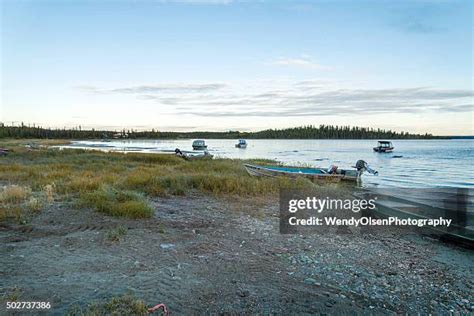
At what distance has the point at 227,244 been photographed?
7.36 meters

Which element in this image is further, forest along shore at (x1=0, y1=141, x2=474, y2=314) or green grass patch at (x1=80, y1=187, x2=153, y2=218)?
green grass patch at (x1=80, y1=187, x2=153, y2=218)

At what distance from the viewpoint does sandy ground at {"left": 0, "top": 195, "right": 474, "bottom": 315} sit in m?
4.81

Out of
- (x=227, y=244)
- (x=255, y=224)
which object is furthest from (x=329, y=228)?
(x=227, y=244)

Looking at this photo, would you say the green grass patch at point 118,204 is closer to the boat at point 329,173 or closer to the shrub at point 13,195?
the shrub at point 13,195

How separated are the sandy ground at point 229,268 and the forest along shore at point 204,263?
2 cm

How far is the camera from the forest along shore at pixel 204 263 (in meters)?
4.80

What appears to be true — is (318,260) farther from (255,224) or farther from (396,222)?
(396,222)

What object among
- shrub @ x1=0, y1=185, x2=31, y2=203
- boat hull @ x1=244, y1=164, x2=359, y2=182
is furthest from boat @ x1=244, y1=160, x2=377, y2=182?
shrub @ x1=0, y1=185, x2=31, y2=203

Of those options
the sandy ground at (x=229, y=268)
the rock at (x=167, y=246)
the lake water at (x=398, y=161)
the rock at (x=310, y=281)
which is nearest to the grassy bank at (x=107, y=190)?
the sandy ground at (x=229, y=268)

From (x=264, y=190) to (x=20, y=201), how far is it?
29.1ft

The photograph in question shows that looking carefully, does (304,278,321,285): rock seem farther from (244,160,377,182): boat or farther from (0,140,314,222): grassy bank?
(244,160,377,182): boat

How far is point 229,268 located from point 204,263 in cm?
51

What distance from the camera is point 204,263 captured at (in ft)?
20.2

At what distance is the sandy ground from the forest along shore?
2 cm
